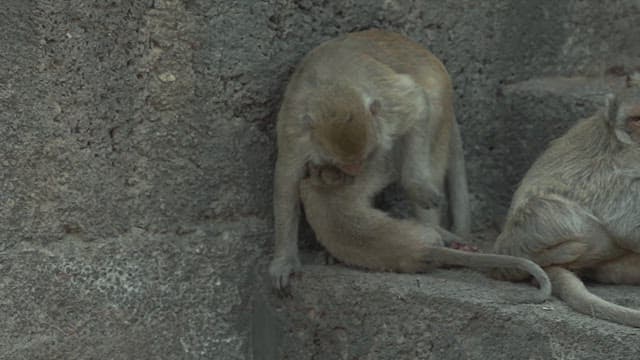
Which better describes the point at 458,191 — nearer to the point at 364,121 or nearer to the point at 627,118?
the point at 364,121

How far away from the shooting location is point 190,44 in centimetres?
519

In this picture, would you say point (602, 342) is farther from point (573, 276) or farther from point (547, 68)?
point (547, 68)

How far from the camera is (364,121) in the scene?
16.0ft

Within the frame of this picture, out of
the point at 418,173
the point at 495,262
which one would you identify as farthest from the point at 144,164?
the point at 495,262

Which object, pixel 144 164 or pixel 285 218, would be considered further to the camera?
pixel 285 218

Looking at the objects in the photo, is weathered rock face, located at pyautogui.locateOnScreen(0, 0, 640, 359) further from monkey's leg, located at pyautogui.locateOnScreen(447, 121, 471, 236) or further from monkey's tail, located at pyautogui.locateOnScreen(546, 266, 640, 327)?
monkey's leg, located at pyautogui.locateOnScreen(447, 121, 471, 236)

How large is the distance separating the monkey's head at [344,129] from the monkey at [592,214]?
0.70m

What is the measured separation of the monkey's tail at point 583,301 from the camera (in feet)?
14.0

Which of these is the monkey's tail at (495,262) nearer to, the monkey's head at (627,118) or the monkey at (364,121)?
the monkey at (364,121)

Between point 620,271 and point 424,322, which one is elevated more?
point 620,271

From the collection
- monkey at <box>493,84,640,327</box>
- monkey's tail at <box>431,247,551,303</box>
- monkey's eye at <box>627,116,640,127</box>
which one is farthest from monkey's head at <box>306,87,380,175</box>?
monkey's eye at <box>627,116,640,127</box>

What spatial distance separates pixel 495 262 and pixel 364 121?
0.79m

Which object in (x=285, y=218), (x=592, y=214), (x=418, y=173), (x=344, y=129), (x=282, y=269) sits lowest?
(x=282, y=269)

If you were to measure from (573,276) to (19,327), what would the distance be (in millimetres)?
2272
